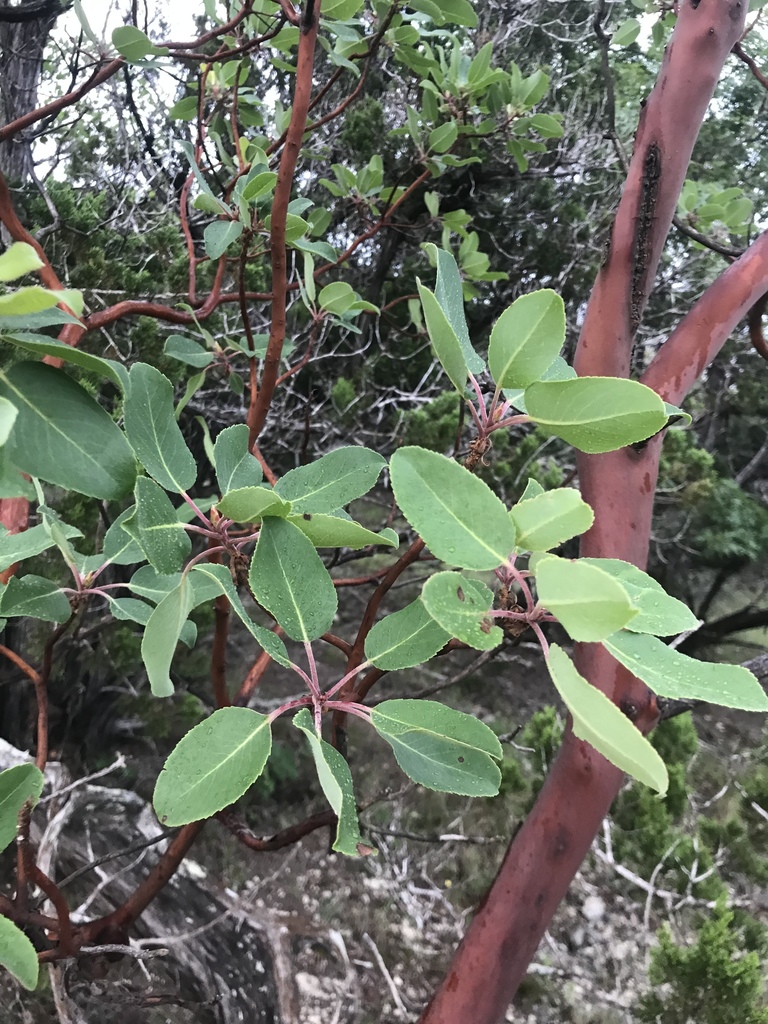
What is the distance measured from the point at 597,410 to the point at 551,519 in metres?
0.04

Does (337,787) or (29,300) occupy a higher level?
(29,300)

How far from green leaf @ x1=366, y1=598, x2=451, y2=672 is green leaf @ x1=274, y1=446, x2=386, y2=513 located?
0.05 m

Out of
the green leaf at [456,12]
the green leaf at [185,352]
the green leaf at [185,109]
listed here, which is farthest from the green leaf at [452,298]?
the green leaf at [185,109]

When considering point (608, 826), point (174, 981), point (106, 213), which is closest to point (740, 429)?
point (608, 826)

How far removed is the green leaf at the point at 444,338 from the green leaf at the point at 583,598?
9cm

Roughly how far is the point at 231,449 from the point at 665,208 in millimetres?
380

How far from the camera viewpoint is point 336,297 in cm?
57

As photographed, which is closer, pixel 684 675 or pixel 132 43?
pixel 684 675

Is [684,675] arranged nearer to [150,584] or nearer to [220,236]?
[150,584]

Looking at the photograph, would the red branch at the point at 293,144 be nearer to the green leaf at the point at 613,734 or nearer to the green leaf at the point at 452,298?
the green leaf at the point at 452,298

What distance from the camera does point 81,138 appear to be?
4.67 ft

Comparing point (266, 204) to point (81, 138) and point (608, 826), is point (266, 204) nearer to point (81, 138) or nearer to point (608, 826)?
point (608, 826)

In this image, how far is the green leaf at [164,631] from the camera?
23 cm

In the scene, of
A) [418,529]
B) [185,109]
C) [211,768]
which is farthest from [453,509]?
[185,109]
